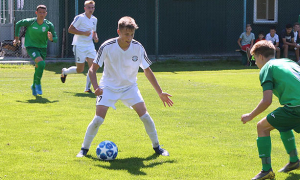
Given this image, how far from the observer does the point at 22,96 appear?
11133mm

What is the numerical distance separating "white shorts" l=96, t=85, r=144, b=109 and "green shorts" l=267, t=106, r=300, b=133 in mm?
1795

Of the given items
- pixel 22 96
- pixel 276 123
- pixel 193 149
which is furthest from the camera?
pixel 22 96

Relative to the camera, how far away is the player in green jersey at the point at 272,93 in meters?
4.72

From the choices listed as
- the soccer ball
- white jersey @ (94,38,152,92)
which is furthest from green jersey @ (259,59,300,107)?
the soccer ball

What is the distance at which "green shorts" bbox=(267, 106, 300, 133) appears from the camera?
480 centimetres

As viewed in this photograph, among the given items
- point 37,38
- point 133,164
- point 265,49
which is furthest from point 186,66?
point 265,49

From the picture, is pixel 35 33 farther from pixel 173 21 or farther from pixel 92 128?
pixel 173 21

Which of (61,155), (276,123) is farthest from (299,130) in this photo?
(61,155)

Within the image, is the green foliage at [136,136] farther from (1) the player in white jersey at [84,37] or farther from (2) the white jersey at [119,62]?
(2) the white jersey at [119,62]

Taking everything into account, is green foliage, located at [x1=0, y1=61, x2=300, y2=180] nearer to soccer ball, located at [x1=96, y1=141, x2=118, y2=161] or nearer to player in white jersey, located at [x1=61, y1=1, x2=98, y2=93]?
soccer ball, located at [x1=96, y1=141, x2=118, y2=161]

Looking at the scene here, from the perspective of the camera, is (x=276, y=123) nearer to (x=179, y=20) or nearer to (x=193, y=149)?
(x=193, y=149)

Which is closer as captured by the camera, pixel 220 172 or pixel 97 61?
pixel 220 172

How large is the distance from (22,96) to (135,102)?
18.9 ft

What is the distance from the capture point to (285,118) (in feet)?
15.9
